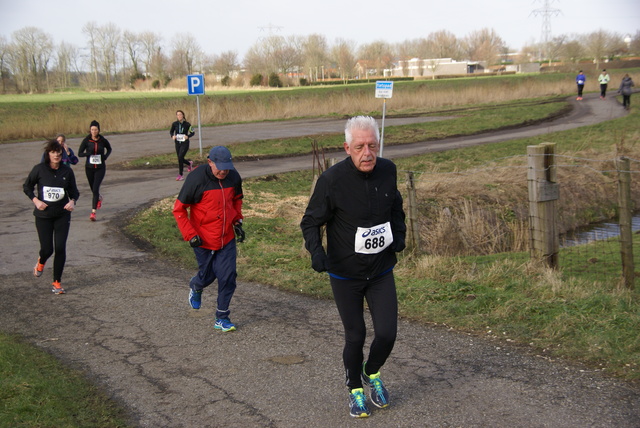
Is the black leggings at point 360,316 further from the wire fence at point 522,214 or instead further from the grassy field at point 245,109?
the grassy field at point 245,109

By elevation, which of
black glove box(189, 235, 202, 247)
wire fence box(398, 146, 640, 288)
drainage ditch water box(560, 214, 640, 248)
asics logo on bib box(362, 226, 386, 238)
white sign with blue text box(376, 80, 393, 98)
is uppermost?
white sign with blue text box(376, 80, 393, 98)

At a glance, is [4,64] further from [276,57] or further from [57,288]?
[57,288]

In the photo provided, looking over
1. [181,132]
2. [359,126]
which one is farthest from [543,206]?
[181,132]

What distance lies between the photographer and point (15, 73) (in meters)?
101

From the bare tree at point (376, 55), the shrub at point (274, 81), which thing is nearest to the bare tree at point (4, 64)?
the shrub at point (274, 81)

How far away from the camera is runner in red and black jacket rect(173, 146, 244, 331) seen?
266 inches

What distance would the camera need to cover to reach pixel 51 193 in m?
8.61

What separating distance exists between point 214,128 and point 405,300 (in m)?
30.5

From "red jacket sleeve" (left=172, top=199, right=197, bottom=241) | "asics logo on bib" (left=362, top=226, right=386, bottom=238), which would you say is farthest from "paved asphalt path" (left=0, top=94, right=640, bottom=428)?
"asics logo on bib" (left=362, top=226, right=386, bottom=238)

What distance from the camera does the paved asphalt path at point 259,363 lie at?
4887 millimetres

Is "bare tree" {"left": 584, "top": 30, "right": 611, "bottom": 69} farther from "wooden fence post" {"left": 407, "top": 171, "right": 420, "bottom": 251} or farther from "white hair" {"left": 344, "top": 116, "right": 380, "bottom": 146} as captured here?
"white hair" {"left": 344, "top": 116, "right": 380, "bottom": 146}

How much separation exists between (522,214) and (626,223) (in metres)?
7.63

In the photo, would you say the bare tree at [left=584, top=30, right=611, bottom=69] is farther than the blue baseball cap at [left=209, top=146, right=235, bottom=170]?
Yes

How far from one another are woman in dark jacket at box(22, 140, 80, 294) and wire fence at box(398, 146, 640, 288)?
464 centimetres
